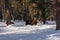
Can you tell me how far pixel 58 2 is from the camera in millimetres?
16703

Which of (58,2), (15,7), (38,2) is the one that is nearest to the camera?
(58,2)

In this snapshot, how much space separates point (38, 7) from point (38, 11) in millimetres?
901

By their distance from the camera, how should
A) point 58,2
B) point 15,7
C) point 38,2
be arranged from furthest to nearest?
point 15,7 < point 38,2 < point 58,2

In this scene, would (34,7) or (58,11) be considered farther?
Answer: (34,7)

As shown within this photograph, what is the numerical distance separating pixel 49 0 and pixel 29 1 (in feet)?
11.2

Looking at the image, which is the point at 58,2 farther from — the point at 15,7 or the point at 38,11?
A: the point at 15,7

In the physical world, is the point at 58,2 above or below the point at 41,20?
above

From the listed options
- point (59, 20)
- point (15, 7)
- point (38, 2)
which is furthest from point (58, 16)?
point (15, 7)

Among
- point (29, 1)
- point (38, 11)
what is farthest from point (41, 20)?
point (29, 1)

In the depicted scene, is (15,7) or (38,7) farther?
(15,7)

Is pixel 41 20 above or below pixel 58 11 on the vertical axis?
below

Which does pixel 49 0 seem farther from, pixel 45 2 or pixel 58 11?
pixel 58 11

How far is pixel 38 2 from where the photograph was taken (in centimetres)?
3344

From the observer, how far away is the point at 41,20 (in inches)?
1364
